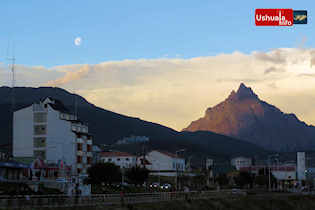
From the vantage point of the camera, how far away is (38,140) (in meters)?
140

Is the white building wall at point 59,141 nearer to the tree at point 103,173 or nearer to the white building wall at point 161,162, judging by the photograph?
the tree at point 103,173

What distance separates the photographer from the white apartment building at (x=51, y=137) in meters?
138

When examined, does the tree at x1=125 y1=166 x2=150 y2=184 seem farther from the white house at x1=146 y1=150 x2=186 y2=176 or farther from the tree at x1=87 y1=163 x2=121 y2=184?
the white house at x1=146 y1=150 x2=186 y2=176

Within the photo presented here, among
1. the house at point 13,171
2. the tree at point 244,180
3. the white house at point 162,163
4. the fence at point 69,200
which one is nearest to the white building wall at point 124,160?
the white house at point 162,163

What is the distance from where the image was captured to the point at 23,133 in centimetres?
14212

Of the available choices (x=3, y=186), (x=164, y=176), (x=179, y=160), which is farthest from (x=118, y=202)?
(x=179, y=160)

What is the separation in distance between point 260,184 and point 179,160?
101ft

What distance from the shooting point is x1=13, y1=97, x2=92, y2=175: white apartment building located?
138 m

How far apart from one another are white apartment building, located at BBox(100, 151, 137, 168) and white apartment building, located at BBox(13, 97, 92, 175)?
39.9m

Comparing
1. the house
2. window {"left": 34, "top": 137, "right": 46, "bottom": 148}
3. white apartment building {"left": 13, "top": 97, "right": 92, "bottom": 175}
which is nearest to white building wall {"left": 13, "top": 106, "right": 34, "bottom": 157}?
white apartment building {"left": 13, "top": 97, "right": 92, "bottom": 175}

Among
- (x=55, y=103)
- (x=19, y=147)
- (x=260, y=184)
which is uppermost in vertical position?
(x=55, y=103)

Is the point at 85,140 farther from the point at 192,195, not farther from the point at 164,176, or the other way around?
the point at 192,195

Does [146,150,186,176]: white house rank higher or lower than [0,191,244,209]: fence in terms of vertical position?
higher

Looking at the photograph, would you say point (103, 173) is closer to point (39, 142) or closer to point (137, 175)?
point (137, 175)
